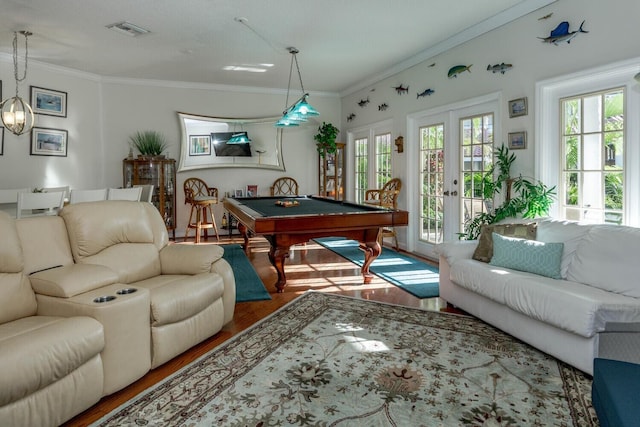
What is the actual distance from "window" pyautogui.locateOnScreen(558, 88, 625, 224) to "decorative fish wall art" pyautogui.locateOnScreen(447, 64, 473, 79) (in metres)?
1.33

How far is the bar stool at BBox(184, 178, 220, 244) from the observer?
275 inches

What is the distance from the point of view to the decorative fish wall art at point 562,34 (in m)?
3.54

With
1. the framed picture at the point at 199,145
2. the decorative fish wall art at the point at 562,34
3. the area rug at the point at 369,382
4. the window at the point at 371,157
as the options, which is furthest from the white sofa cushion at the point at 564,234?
the framed picture at the point at 199,145

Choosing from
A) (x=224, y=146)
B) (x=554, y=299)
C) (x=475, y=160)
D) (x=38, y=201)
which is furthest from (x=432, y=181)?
(x=38, y=201)

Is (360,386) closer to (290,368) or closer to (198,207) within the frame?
(290,368)

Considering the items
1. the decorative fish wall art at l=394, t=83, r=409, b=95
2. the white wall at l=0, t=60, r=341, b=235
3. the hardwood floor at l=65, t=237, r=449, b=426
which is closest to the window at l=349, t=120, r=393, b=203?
the decorative fish wall art at l=394, t=83, r=409, b=95

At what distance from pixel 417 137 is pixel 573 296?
3994 millimetres

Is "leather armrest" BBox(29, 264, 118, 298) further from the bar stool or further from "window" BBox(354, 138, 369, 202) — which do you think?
"window" BBox(354, 138, 369, 202)

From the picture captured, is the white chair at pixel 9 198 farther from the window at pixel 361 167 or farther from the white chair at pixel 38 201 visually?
the window at pixel 361 167

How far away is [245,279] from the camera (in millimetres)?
4594

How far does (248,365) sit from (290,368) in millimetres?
260

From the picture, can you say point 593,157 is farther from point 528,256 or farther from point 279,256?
point 279,256

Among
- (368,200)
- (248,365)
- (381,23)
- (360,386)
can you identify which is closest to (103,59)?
(381,23)

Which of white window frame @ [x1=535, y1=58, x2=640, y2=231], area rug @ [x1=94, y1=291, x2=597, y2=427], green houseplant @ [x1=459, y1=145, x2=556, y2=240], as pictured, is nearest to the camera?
area rug @ [x1=94, y1=291, x2=597, y2=427]
